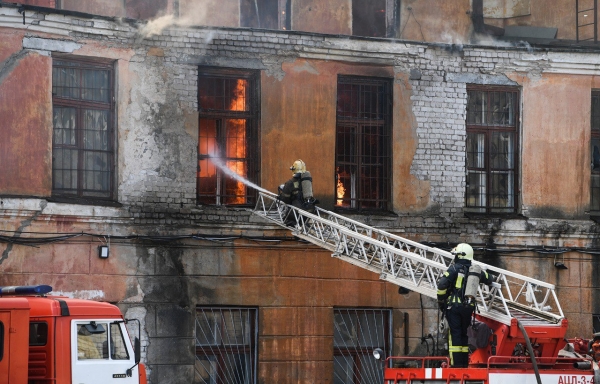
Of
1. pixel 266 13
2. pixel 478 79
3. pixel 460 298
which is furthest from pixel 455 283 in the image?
pixel 266 13

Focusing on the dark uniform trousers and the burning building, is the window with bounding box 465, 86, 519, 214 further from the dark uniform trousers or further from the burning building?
the dark uniform trousers

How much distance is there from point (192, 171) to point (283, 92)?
220 centimetres

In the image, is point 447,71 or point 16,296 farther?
point 447,71

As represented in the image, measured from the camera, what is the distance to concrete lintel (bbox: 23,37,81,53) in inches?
781

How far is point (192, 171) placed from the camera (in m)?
21.4

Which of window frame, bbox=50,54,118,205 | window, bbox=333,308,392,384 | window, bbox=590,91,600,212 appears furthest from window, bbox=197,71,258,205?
window, bbox=590,91,600,212

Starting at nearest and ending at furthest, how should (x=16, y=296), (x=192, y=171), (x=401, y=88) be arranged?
(x=16, y=296) → (x=192, y=171) → (x=401, y=88)

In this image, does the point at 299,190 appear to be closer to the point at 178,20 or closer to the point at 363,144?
the point at 363,144

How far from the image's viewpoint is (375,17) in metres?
23.2

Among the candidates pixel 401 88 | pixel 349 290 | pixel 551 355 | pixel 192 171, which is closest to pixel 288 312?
pixel 349 290

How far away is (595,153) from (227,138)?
741cm

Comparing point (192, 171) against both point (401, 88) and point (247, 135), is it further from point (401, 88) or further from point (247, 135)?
point (401, 88)

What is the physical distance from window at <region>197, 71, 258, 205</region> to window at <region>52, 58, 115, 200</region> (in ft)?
5.74

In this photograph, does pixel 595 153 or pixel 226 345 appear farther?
pixel 595 153
